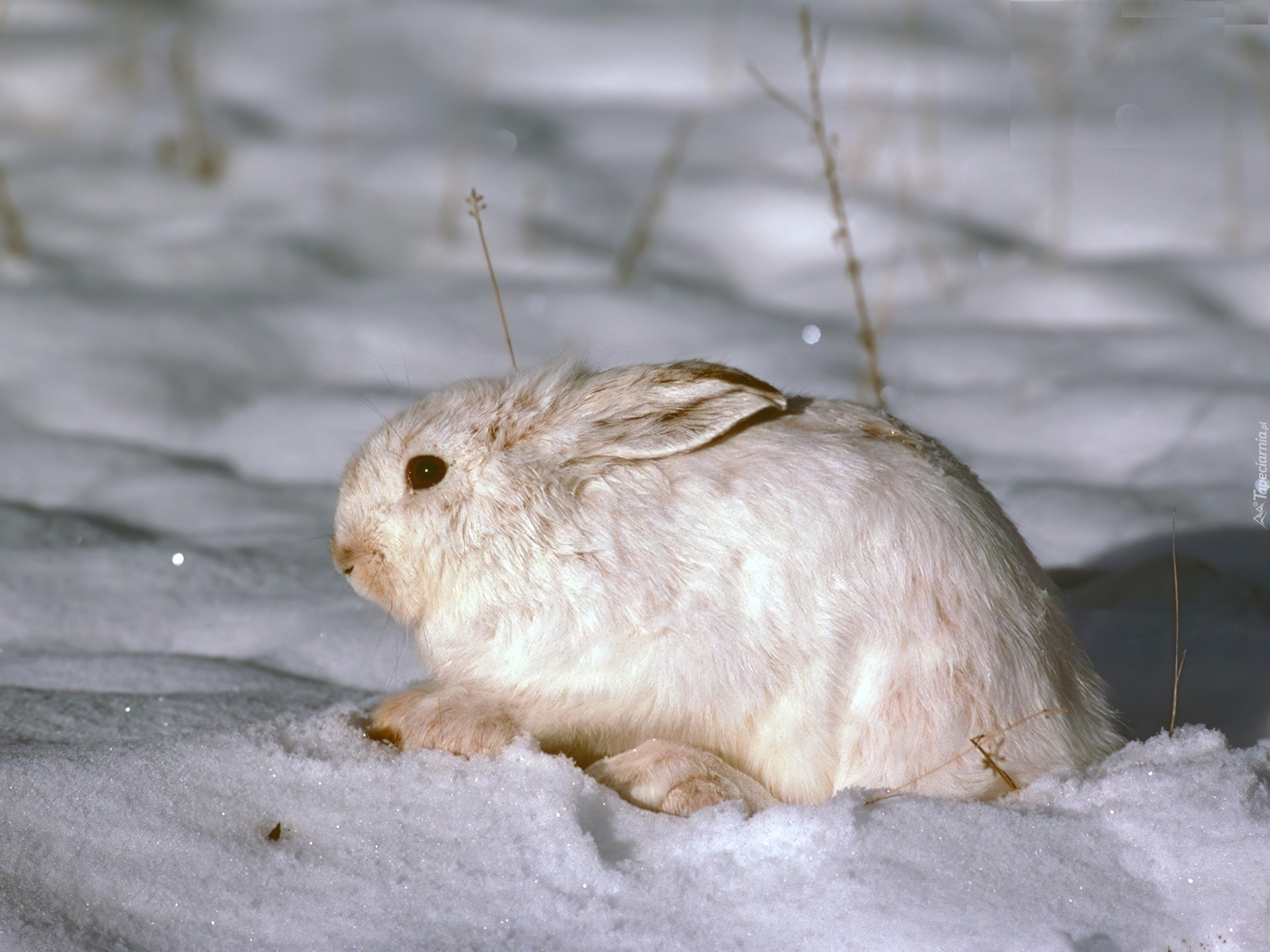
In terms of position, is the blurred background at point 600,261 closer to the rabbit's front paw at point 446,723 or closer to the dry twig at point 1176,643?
the dry twig at point 1176,643

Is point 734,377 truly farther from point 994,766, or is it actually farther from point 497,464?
point 994,766

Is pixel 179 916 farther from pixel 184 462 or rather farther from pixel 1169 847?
pixel 184 462

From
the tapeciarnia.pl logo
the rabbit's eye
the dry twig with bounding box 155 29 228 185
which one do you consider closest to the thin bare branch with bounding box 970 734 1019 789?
the rabbit's eye

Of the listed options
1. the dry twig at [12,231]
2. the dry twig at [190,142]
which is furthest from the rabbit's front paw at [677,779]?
the dry twig at [190,142]

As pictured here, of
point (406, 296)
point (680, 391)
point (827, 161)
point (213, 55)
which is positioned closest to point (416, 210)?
point (406, 296)

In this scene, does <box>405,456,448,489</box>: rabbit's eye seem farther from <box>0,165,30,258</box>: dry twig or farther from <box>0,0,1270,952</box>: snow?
<box>0,165,30,258</box>: dry twig

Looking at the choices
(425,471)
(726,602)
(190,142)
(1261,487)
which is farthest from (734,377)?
(190,142)
